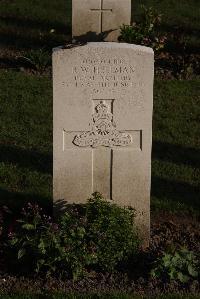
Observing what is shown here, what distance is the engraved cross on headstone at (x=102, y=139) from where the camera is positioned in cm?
620

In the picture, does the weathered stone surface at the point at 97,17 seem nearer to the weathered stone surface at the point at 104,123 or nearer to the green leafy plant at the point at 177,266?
the weathered stone surface at the point at 104,123

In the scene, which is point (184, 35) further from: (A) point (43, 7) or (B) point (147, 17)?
(A) point (43, 7)

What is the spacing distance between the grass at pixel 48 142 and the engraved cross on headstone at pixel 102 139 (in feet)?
3.77

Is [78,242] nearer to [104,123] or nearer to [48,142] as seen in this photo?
[104,123]

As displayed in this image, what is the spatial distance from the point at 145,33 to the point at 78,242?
6584 millimetres

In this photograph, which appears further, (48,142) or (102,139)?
(48,142)

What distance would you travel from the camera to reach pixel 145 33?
11.9 metres

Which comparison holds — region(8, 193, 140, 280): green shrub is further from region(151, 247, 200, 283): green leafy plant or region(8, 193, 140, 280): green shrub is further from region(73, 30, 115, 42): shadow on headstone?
region(73, 30, 115, 42): shadow on headstone

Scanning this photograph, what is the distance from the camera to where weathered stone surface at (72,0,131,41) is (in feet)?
36.9

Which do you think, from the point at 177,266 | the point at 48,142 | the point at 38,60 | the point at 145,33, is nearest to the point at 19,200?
the point at 48,142

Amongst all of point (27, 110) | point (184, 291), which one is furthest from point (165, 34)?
point (184, 291)

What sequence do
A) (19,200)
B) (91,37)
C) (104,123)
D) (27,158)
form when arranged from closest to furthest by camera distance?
(104,123) < (19,200) < (27,158) < (91,37)

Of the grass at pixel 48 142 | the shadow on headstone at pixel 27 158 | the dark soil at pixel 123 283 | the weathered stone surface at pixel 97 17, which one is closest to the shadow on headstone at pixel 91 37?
the weathered stone surface at pixel 97 17

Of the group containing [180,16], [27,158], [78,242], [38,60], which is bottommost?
[78,242]
